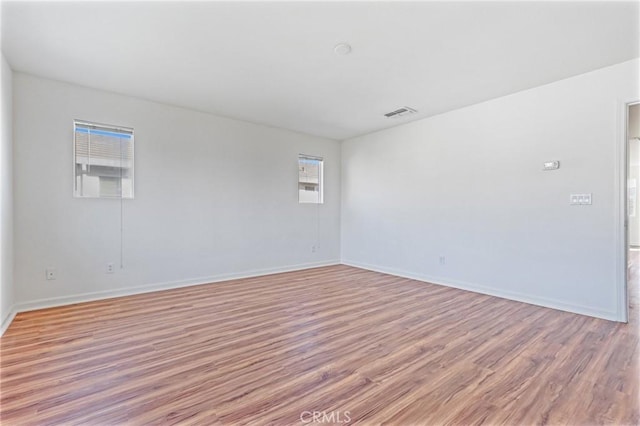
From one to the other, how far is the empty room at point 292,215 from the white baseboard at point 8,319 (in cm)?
6

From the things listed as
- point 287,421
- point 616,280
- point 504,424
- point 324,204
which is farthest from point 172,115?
point 616,280

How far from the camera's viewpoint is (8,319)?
285 centimetres

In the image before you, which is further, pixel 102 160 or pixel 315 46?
pixel 102 160

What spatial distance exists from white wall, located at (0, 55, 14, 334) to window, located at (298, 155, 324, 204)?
3840 millimetres

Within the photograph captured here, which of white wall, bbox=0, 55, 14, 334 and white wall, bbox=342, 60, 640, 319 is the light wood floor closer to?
white wall, bbox=0, 55, 14, 334

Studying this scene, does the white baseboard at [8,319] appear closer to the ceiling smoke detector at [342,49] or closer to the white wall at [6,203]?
the white wall at [6,203]

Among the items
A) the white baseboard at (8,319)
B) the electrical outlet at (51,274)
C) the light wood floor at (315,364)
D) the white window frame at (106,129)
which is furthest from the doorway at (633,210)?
the electrical outlet at (51,274)

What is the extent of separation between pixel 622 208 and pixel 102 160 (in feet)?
19.3

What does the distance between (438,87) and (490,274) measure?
2.51 metres


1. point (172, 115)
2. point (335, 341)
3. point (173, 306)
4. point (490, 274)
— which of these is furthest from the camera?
point (172, 115)

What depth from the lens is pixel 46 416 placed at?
1.54m

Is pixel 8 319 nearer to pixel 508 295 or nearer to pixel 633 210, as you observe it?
pixel 508 295

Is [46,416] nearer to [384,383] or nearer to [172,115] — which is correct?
[384,383]

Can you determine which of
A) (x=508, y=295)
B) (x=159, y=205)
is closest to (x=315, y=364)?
(x=508, y=295)
